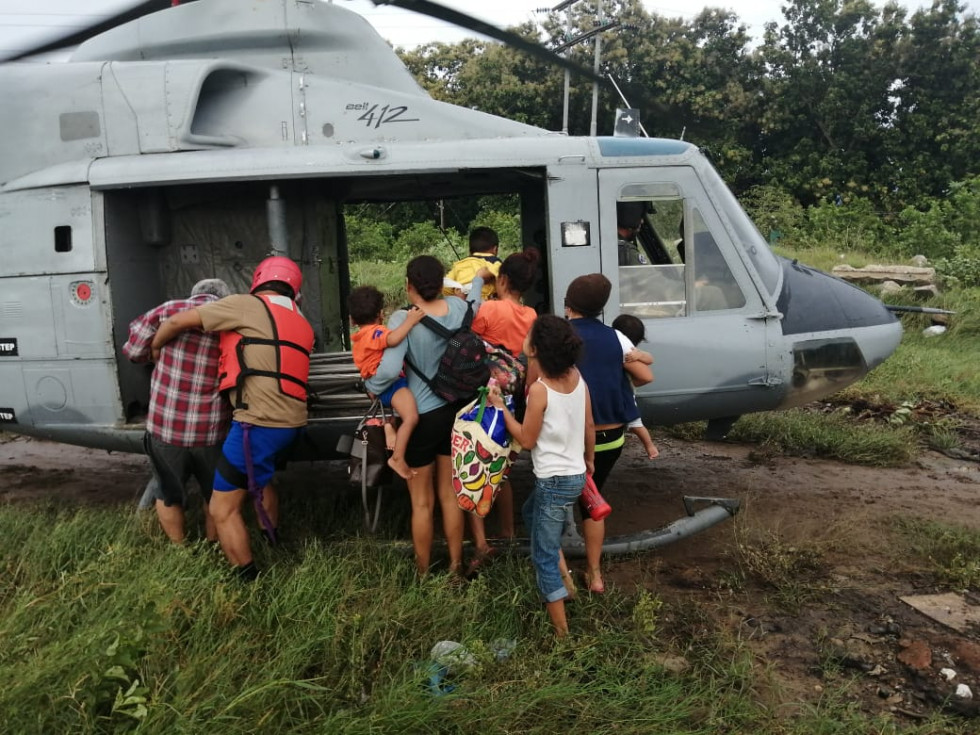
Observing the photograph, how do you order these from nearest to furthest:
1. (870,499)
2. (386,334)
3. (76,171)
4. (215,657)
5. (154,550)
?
(215,657) → (386,334) → (154,550) → (76,171) → (870,499)

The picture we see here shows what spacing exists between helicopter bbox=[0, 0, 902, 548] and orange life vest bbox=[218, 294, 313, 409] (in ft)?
2.25

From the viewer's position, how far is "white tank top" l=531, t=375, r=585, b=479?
125 inches

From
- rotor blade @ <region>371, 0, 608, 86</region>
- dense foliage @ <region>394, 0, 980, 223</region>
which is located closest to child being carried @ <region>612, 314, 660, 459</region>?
rotor blade @ <region>371, 0, 608, 86</region>

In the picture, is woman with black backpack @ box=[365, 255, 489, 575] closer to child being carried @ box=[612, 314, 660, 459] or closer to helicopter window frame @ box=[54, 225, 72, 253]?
child being carried @ box=[612, 314, 660, 459]

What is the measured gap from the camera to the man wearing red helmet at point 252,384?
357 cm

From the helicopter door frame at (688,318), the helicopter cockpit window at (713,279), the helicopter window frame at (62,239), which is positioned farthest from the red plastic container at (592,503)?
the helicopter window frame at (62,239)

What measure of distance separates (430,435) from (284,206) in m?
1.99

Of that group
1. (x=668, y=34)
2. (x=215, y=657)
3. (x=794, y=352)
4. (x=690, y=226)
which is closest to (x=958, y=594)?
(x=794, y=352)

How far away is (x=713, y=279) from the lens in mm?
4605

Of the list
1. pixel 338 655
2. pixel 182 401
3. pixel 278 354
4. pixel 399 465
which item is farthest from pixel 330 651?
pixel 182 401

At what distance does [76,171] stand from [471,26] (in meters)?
2.55

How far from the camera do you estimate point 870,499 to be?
5.58m

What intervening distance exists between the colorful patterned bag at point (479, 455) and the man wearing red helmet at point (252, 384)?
909mm

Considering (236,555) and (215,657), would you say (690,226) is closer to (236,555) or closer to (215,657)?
(236,555)
